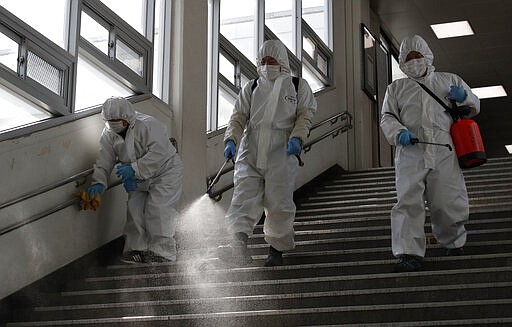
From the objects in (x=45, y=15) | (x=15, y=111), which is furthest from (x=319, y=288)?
(x=45, y=15)

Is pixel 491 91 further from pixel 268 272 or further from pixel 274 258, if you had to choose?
pixel 268 272

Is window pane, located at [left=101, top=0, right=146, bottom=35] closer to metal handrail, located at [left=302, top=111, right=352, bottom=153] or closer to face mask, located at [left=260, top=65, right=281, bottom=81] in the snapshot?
face mask, located at [left=260, top=65, right=281, bottom=81]

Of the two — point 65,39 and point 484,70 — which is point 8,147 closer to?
point 65,39

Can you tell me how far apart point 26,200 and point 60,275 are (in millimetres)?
655

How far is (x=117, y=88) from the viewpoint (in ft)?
28.0

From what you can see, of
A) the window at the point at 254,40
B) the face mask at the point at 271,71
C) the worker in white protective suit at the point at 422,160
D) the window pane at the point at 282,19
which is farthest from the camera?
the window pane at the point at 282,19

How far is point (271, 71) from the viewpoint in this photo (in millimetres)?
7215

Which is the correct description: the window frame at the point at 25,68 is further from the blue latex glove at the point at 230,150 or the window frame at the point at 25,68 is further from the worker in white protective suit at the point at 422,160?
the worker in white protective suit at the point at 422,160

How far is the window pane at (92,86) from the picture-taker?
313 inches

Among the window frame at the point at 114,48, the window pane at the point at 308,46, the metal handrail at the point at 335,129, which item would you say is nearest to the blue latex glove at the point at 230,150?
the window frame at the point at 114,48

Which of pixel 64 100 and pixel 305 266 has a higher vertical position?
pixel 64 100

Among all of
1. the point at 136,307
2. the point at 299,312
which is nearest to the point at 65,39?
the point at 136,307

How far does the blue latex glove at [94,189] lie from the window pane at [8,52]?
1017 mm

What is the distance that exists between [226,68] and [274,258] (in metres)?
3.83
